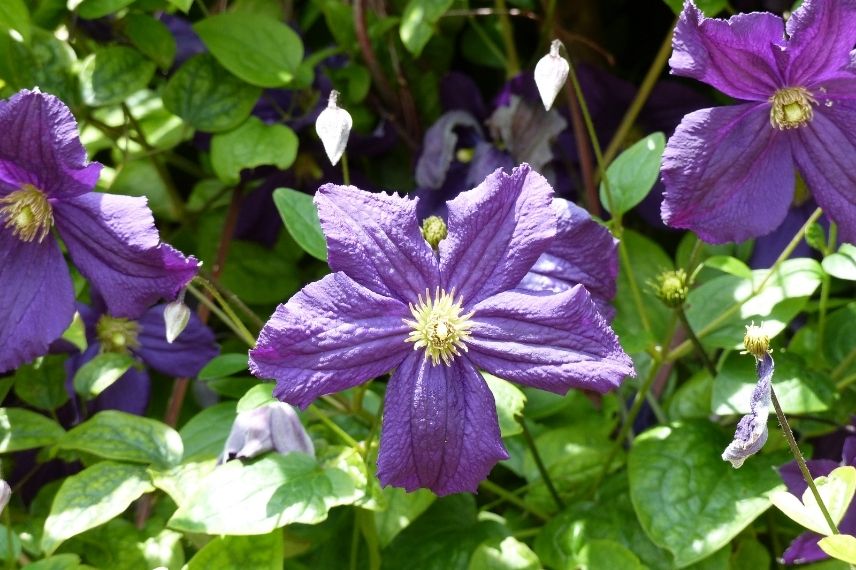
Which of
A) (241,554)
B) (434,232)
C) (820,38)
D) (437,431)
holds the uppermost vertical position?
(820,38)

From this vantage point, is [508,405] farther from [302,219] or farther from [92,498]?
[92,498]

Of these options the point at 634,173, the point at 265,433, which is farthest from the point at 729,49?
the point at 265,433

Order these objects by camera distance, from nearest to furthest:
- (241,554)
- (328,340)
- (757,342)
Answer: (757,342) → (328,340) → (241,554)

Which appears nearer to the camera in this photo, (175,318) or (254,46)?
(175,318)

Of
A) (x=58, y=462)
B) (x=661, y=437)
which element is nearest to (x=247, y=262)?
(x=58, y=462)

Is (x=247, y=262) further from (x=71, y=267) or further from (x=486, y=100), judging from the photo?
(x=486, y=100)

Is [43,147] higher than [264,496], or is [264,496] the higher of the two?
[43,147]

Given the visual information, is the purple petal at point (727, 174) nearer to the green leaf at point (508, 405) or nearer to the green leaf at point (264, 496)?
the green leaf at point (508, 405)

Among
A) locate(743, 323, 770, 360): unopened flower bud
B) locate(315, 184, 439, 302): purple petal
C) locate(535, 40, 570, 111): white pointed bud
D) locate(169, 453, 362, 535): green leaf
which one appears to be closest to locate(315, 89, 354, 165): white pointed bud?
locate(315, 184, 439, 302): purple petal
